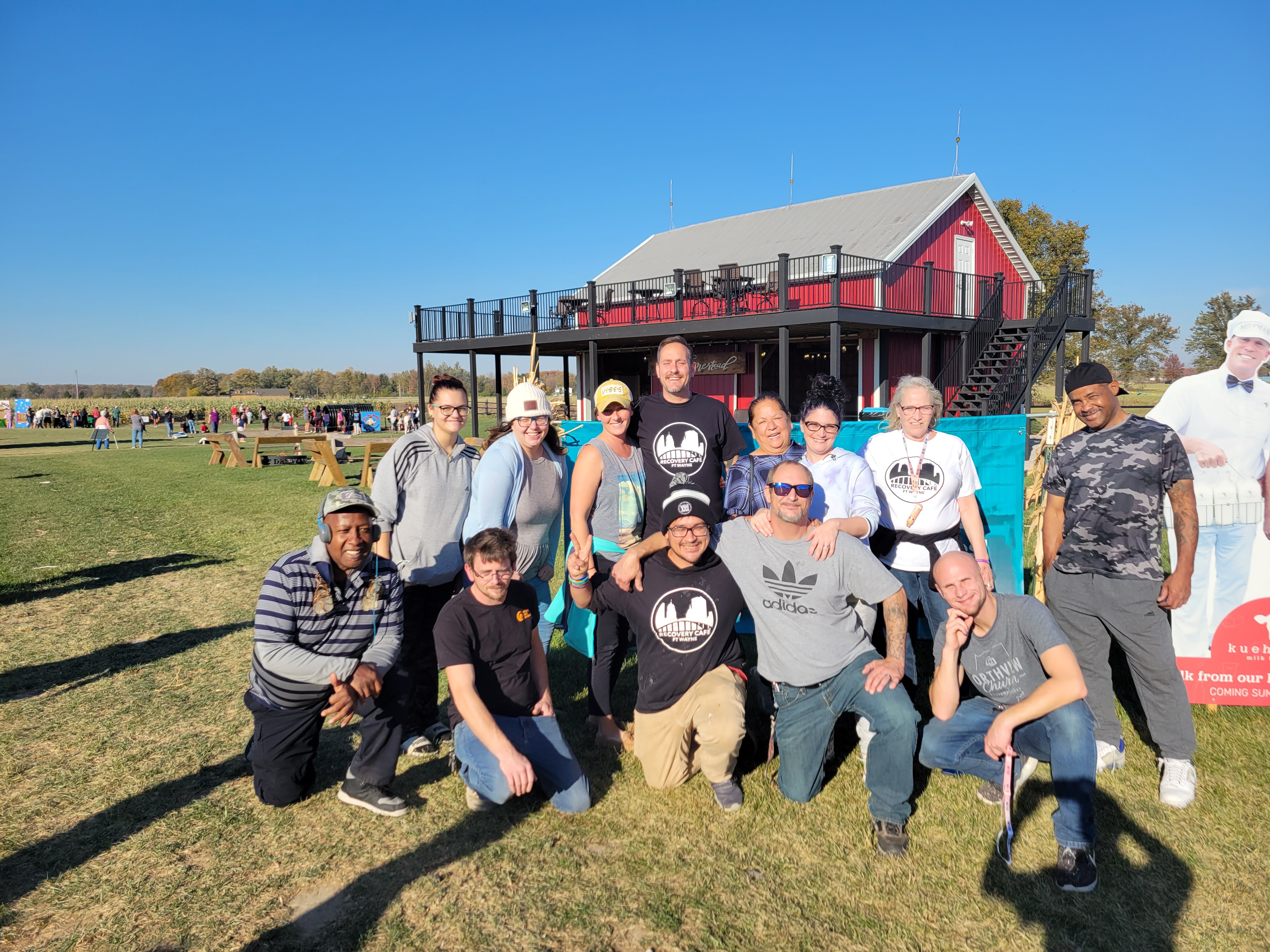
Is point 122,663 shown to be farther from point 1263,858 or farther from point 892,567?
point 1263,858

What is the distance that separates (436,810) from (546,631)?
1.14 meters

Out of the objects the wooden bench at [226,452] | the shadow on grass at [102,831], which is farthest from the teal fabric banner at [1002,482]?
the wooden bench at [226,452]

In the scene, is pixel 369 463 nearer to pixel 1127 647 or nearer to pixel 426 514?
pixel 426 514

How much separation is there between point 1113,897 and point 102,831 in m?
4.14

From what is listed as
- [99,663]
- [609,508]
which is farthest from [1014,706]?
[99,663]

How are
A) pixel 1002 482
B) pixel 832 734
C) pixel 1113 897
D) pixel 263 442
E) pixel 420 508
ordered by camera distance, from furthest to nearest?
1. pixel 263 442
2. pixel 1002 482
3. pixel 420 508
4. pixel 832 734
5. pixel 1113 897

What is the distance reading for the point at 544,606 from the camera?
4.31 m

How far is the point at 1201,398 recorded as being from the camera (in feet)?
14.1

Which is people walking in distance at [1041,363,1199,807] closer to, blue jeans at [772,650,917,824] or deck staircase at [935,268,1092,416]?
blue jeans at [772,650,917,824]

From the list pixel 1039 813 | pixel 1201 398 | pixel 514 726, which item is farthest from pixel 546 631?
pixel 1201 398

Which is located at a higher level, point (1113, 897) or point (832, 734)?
point (832, 734)

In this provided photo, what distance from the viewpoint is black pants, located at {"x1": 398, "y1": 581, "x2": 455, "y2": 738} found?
3.95m

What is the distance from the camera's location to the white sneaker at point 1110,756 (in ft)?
12.3

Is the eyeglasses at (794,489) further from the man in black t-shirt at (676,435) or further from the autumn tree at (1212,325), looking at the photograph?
the autumn tree at (1212,325)
